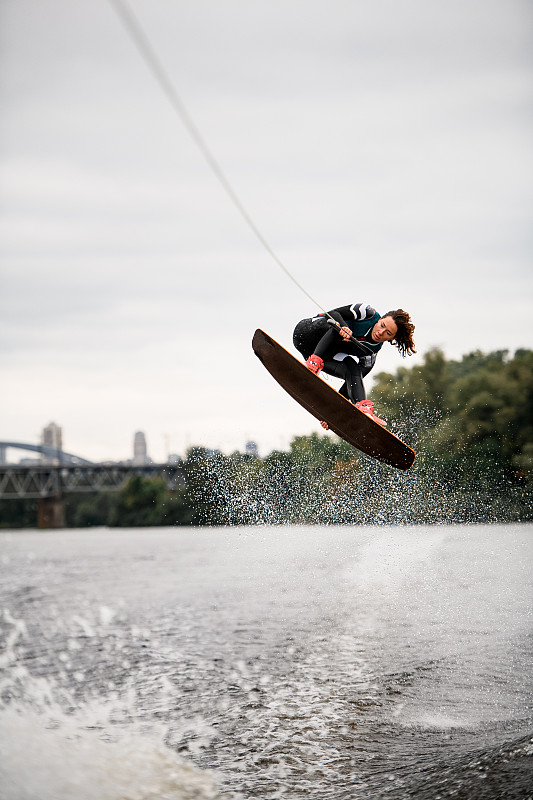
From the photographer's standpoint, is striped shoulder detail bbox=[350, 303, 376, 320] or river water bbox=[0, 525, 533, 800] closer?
striped shoulder detail bbox=[350, 303, 376, 320]

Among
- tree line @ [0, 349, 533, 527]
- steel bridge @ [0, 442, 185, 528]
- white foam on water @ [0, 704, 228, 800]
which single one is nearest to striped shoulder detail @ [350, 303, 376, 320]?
white foam on water @ [0, 704, 228, 800]

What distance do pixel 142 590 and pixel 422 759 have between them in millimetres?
25882

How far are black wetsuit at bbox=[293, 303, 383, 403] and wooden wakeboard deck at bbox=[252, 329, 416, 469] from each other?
22 centimetres

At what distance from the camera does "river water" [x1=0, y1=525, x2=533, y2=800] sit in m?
11.0

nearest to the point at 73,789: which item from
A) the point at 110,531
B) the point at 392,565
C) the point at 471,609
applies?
the point at 471,609

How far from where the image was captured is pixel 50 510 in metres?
79.7

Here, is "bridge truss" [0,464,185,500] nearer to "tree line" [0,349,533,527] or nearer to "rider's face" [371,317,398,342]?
"tree line" [0,349,533,527]

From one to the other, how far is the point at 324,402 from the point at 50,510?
246ft

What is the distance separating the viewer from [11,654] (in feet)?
72.0

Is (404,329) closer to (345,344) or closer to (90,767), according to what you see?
(345,344)

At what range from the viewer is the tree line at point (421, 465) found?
44.6m

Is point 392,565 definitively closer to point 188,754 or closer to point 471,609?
point 471,609

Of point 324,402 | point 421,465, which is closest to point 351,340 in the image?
point 324,402

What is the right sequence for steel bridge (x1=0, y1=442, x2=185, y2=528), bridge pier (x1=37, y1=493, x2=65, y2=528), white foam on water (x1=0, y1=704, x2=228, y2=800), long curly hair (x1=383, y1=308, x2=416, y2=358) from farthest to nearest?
1. bridge pier (x1=37, y1=493, x2=65, y2=528)
2. steel bridge (x1=0, y1=442, x2=185, y2=528)
3. white foam on water (x1=0, y1=704, x2=228, y2=800)
4. long curly hair (x1=383, y1=308, x2=416, y2=358)
